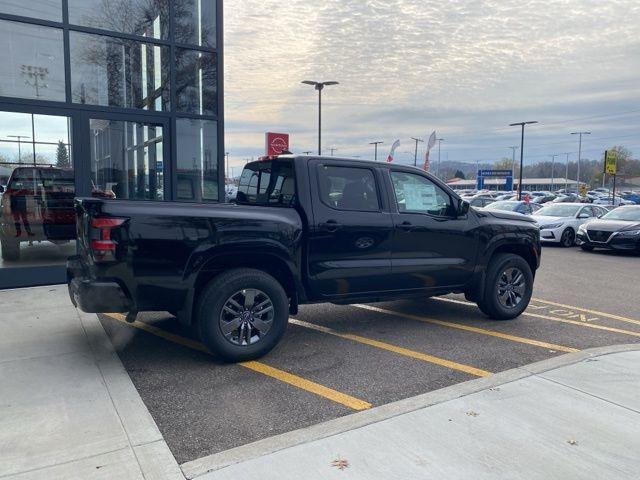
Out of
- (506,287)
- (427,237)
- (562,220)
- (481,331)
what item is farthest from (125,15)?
(562,220)

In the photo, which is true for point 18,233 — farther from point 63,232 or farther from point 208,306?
point 208,306

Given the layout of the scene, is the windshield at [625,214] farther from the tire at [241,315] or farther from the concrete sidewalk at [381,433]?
the tire at [241,315]

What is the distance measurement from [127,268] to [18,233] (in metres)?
5.56

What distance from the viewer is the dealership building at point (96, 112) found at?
832 centimetres

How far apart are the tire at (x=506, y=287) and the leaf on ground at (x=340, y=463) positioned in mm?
3948

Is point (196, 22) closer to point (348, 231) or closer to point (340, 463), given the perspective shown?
point (348, 231)

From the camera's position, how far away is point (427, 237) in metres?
6.00

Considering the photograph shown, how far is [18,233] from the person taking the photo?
A: 881 cm

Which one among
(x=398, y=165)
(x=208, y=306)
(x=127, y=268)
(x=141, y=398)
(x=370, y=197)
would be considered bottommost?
(x=141, y=398)

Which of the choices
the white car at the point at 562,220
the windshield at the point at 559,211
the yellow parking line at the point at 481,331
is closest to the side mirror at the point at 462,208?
the yellow parking line at the point at 481,331

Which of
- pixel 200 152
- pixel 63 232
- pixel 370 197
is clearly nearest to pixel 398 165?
pixel 370 197

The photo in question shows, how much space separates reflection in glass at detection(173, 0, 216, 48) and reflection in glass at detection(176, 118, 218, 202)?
1.44 meters

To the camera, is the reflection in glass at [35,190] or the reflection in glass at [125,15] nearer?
the reflection in glass at [35,190]

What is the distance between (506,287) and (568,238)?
11.8 meters
